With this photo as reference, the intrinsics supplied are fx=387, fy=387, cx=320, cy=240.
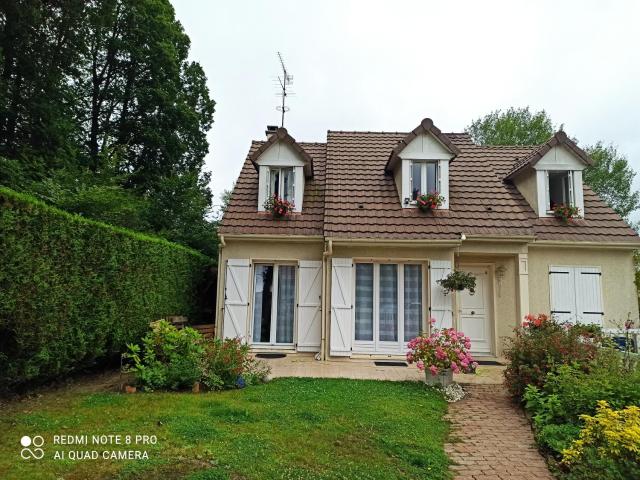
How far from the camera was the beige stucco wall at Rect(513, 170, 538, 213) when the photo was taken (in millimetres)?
10695

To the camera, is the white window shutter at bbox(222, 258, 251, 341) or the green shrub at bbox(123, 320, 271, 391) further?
the white window shutter at bbox(222, 258, 251, 341)

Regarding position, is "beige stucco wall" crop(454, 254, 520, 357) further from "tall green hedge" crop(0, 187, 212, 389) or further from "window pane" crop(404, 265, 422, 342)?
"tall green hedge" crop(0, 187, 212, 389)

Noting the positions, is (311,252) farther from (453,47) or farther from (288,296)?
(453,47)

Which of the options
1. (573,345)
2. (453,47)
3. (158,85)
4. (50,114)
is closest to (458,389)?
(573,345)

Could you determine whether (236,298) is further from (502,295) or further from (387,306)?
(502,295)

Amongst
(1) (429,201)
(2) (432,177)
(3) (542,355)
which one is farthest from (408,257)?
(3) (542,355)

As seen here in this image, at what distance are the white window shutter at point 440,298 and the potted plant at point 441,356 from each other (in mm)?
2289

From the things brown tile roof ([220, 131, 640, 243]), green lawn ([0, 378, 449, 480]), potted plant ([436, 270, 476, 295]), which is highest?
brown tile roof ([220, 131, 640, 243])

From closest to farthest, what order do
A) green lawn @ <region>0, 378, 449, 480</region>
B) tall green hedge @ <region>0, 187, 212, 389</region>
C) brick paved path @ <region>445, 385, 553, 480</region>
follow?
green lawn @ <region>0, 378, 449, 480</region>
brick paved path @ <region>445, 385, 553, 480</region>
tall green hedge @ <region>0, 187, 212, 389</region>

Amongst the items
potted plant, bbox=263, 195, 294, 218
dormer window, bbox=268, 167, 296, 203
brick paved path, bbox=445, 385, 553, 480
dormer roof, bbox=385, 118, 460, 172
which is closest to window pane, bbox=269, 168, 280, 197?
dormer window, bbox=268, 167, 296, 203

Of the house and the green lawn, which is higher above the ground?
the house

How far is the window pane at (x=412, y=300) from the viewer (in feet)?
30.6

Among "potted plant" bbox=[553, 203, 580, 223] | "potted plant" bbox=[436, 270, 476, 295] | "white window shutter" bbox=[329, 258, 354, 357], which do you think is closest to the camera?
"potted plant" bbox=[436, 270, 476, 295]

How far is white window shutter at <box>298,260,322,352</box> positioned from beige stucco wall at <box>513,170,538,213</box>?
625 centimetres
